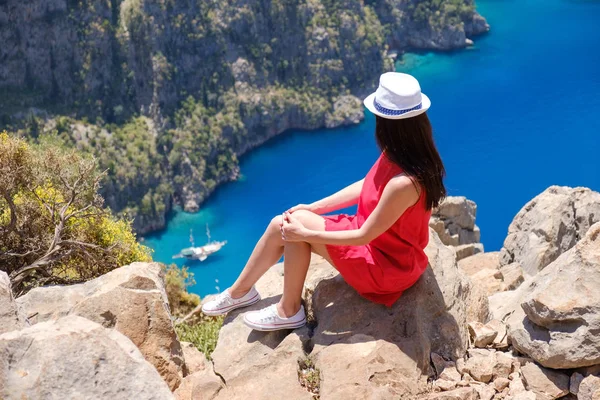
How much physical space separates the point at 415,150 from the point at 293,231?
4.14 feet

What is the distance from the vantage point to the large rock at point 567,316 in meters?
5.64

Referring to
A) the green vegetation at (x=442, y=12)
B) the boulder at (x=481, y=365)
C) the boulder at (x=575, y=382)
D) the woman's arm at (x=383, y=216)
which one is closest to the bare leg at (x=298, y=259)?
the woman's arm at (x=383, y=216)

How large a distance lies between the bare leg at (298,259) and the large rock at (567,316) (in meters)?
1.89

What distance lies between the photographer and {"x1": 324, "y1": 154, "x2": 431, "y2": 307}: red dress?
233 inches

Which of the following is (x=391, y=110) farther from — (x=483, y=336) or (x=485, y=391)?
(x=485, y=391)

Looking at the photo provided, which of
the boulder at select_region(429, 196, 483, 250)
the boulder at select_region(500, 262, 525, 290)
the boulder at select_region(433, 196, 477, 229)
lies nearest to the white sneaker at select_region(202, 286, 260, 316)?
the boulder at select_region(500, 262, 525, 290)

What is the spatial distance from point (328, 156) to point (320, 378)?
53162 millimetres

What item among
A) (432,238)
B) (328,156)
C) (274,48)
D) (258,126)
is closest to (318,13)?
(274,48)

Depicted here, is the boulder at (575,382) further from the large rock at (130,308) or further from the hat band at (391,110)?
the large rock at (130,308)

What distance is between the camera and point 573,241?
12.9m

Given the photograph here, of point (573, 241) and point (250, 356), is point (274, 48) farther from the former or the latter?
point (250, 356)

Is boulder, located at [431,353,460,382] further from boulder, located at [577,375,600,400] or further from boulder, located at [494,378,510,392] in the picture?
boulder, located at [577,375,600,400]

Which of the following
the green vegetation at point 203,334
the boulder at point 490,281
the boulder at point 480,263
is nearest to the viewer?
the green vegetation at point 203,334

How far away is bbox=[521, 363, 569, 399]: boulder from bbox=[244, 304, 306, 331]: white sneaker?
2057 mm
